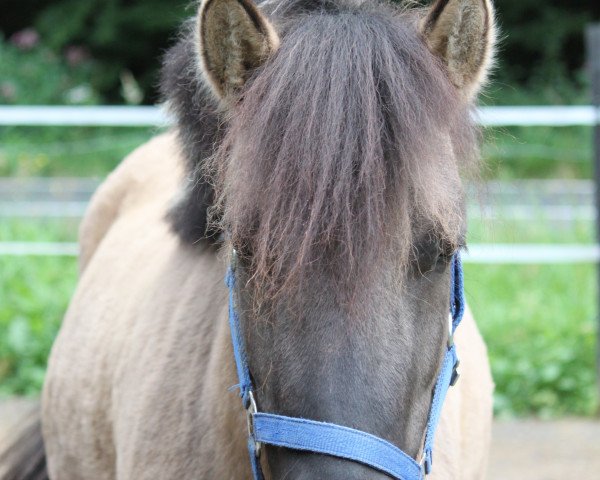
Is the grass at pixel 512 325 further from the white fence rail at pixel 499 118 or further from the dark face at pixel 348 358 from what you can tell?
the dark face at pixel 348 358

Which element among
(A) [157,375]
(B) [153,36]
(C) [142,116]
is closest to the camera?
(A) [157,375]

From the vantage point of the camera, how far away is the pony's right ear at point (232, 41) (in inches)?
73.0

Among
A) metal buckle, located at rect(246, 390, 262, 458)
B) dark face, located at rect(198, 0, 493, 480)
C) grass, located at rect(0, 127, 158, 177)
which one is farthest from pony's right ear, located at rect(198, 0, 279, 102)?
grass, located at rect(0, 127, 158, 177)

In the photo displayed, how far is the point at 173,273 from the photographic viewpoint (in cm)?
260

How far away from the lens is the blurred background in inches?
199

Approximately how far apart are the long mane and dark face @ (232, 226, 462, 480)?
5 cm

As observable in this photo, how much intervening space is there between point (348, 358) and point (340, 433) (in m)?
0.14

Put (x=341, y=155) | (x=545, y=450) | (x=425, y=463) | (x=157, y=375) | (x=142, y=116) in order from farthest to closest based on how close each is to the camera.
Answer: (x=142, y=116) → (x=545, y=450) → (x=157, y=375) → (x=425, y=463) → (x=341, y=155)

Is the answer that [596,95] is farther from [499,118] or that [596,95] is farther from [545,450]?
[545,450]

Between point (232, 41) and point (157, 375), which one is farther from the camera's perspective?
point (157, 375)

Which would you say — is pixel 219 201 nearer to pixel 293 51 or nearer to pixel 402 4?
pixel 293 51

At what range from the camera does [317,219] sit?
167 centimetres

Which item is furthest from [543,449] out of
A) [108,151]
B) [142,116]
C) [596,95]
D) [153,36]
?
[153,36]

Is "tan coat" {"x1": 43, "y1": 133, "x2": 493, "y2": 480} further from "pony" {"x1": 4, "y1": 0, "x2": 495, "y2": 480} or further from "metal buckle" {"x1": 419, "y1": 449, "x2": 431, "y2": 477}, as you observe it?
"metal buckle" {"x1": 419, "y1": 449, "x2": 431, "y2": 477}
